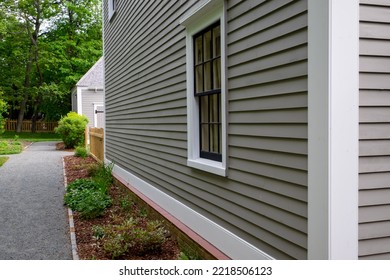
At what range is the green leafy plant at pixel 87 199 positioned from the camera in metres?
6.90

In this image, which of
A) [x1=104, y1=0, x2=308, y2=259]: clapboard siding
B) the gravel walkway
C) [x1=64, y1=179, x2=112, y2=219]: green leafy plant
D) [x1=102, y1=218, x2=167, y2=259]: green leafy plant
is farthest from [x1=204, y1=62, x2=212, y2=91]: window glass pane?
[x1=64, y1=179, x2=112, y2=219]: green leafy plant

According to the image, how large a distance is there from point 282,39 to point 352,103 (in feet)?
2.56

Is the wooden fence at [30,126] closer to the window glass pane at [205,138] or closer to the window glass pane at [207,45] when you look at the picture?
the window glass pane at [205,138]

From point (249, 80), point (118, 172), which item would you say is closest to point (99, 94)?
point (118, 172)

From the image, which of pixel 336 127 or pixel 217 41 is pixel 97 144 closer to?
pixel 217 41

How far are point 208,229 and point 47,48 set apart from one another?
102ft

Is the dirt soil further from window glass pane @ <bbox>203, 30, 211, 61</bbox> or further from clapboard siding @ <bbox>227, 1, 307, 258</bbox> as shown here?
window glass pane @ <bbox>203, 30, 211, 61</bbox>

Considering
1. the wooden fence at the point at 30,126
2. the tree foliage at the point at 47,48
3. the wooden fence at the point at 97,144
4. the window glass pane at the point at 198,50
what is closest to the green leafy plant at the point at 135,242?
the window glass pane at the point at 198,50

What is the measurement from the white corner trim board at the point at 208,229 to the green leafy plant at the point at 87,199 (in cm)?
88

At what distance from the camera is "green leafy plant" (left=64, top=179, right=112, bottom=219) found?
6.90 meters

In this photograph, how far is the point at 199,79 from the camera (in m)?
4.94

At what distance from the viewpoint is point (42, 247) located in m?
5.43

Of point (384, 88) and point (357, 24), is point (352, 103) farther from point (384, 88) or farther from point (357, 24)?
point (357, 24)
